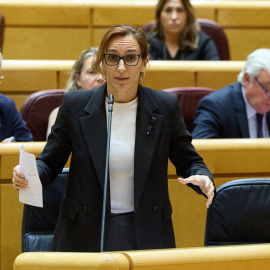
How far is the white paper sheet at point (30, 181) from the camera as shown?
750 millimetres

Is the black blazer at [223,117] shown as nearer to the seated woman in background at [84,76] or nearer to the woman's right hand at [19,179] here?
the seated woman in background at [84,76]

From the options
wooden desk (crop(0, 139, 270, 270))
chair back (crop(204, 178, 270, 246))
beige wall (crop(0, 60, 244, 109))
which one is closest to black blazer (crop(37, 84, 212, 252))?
chair back (crop(204, 178, 270, 246))

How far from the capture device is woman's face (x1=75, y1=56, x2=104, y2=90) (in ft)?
4.62

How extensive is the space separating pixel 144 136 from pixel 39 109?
2.33 feet

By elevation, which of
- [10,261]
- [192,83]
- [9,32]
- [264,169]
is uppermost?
[9,32]

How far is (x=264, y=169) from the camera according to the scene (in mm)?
1162

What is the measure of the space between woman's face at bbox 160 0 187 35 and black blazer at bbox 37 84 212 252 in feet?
3.50

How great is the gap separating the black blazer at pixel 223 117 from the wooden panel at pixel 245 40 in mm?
877

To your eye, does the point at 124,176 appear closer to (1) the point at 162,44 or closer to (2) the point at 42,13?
(1) the point at 162,44

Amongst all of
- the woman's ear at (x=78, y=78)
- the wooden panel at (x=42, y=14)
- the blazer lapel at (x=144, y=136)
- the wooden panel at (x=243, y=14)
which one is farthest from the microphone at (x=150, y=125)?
the wooden panel at (x=243, y=14)

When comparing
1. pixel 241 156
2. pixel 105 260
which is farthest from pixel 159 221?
pixel 241 156

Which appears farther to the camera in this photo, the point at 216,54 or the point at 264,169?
the point at 216,54

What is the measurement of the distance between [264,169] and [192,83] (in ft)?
1.94

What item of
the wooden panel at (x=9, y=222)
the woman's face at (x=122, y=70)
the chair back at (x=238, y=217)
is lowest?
the wooden panel at (x=9, y=222)
